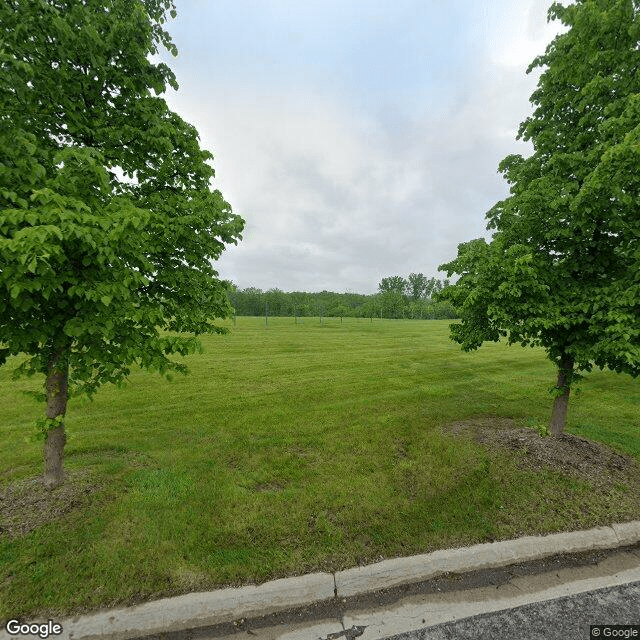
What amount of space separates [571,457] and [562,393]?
113 centimetres

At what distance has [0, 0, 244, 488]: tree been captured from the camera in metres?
2.96

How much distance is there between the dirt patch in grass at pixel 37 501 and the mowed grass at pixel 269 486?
126 mm

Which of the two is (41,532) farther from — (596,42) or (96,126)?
(596,42)

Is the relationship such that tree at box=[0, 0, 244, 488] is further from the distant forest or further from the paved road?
the distant forest

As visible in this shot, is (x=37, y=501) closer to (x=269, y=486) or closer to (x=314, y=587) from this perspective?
(x=269, y=486)

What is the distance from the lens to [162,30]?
4.35 m

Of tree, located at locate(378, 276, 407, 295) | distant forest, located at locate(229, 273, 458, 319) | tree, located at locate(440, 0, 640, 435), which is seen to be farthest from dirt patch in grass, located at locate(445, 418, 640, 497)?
tree, located at locate(378, 276, 407, 295)

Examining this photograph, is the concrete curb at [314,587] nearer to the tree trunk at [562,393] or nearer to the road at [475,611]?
the road at [475,611]

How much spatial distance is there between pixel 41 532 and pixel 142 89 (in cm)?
593

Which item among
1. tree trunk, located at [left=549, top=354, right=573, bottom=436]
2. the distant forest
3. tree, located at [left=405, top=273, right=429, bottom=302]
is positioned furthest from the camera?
tree, located at [left=405, top=273, right=429, bottom=302]

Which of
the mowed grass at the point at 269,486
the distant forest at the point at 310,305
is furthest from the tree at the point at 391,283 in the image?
the mowed grass at the point at 269,486

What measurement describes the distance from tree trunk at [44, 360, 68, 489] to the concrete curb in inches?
89.1

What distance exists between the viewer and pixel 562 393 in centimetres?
594

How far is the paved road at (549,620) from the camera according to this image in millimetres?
2871
